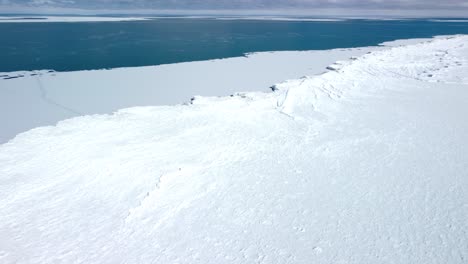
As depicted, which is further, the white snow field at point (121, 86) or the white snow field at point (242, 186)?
the white snow field at point (121, 86)

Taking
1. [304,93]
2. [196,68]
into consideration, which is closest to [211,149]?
[304,93]

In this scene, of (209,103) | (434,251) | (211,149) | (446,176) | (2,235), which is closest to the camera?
(434,251)

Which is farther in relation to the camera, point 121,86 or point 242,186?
point 121,86

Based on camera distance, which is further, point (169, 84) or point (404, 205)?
point (169, 84)

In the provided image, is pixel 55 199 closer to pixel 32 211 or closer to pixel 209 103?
pixel 32 211
